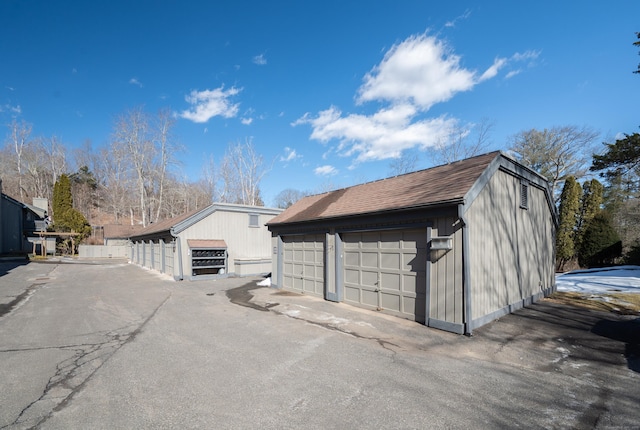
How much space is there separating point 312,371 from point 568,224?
1969cm

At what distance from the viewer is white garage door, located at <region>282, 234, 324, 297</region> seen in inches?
406

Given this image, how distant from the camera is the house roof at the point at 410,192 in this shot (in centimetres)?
681

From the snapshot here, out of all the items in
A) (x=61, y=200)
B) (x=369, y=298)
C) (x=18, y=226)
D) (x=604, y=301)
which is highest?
(x=61, y=200)

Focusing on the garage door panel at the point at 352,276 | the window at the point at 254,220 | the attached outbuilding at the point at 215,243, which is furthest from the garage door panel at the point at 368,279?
the window at the point at 254,220

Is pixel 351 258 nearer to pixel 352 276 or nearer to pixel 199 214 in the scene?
pixel 352 276

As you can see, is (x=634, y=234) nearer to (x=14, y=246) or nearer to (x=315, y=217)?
(x=315, y=217)

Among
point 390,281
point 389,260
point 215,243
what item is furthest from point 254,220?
point 390,281

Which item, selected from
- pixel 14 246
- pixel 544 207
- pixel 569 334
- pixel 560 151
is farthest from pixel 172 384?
pixel 14 246

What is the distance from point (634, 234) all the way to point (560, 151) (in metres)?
8.07

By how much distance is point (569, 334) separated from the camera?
6156mm

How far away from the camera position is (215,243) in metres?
16.1

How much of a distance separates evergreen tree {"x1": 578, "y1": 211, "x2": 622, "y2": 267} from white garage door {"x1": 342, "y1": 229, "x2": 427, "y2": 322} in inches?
626

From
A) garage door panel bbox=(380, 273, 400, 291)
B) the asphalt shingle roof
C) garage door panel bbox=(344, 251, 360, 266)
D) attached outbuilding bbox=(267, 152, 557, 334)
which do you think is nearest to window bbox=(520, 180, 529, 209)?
attached outbuilding bbox=(267, 152, 557, 334)

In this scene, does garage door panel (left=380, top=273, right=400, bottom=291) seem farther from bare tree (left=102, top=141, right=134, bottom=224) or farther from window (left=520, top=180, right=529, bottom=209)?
bare tree (left=102, top=141, right=134, bottom=224)
